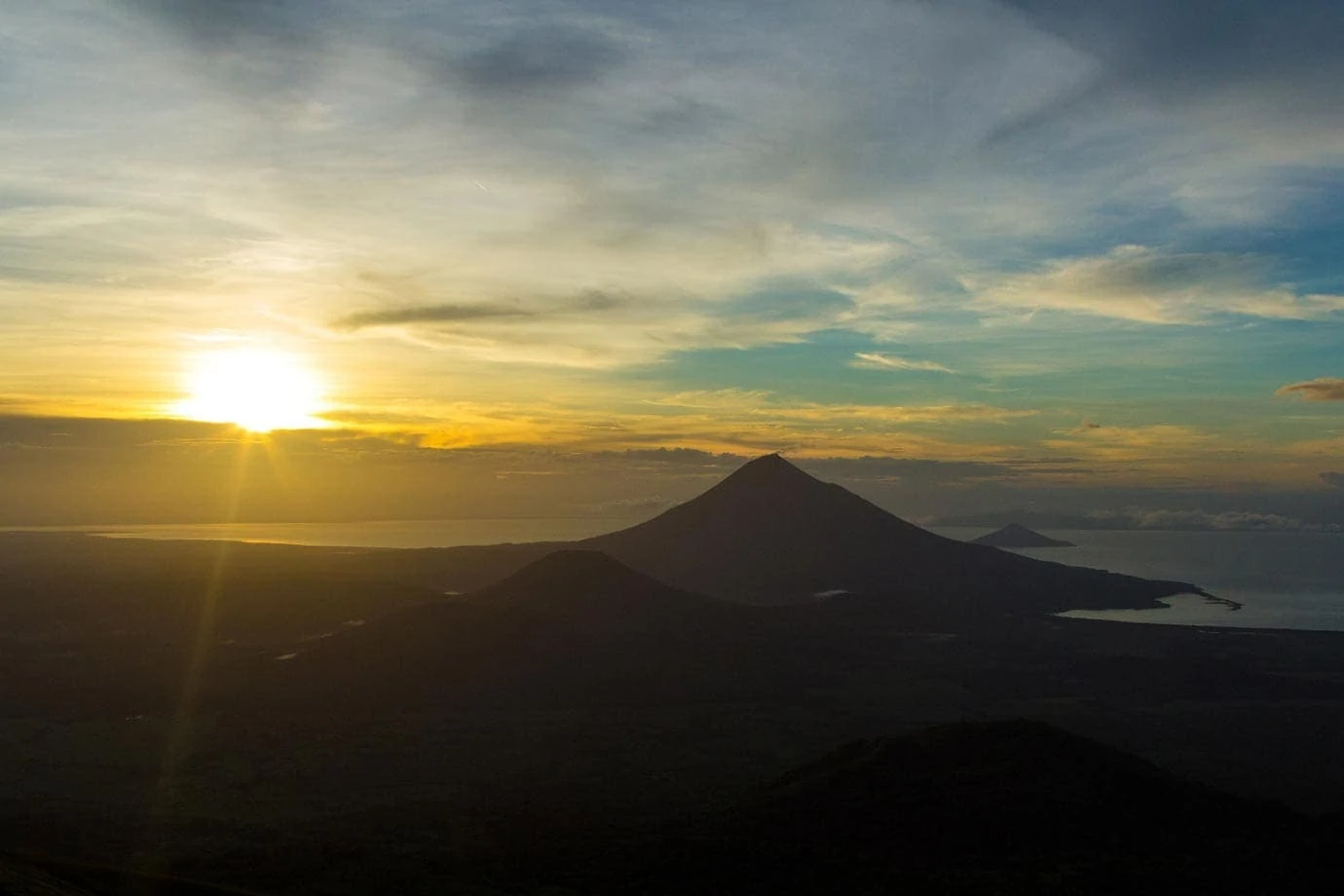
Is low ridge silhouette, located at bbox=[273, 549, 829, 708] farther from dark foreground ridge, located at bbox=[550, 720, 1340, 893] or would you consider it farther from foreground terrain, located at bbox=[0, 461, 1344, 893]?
dark foreground ridge, located at bbox=[550, 720, 1340, 893]

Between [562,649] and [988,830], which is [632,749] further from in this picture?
[562,649]

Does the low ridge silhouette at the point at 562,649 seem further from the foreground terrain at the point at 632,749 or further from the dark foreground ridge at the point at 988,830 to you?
the dark foreground ridge at the point at 988,830

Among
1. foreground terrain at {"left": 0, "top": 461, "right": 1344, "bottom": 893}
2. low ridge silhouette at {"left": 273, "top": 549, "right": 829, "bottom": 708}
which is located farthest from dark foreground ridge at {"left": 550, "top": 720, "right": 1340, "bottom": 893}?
low ridge silhouette at {"left": 273, "top": 549, "right": 829, "bottom": 708}

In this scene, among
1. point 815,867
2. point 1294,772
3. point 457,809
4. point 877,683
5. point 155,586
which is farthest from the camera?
point 155,586

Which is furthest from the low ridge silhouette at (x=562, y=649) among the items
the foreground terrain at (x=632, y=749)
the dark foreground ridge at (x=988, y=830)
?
the dark foreground ridge at (x=988, y=830)

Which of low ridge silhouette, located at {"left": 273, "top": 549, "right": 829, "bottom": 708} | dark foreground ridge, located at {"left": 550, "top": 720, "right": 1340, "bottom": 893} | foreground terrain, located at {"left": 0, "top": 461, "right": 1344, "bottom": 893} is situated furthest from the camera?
low ridge silhouette, located at {"left": 273, "top": 549, "right": 829, "bottom": 708}

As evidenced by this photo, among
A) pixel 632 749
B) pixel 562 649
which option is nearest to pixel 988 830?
pixel 632 749

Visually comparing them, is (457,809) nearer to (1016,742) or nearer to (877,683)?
(1016,742)

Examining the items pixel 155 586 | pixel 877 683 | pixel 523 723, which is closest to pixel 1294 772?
pixel 877 683

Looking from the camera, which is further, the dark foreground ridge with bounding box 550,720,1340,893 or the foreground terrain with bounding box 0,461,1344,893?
the foreground terrain with bounding box 0,461,1344,893

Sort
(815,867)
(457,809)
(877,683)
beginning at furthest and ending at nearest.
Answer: (877,683) → (457,809) → (815,867)

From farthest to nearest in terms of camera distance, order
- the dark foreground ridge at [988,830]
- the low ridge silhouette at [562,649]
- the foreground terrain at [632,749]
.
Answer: the low ridge silhouette at [562,649] → the foreground terrain at [632,749] → the dark foreground ridge at [988,830]
